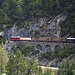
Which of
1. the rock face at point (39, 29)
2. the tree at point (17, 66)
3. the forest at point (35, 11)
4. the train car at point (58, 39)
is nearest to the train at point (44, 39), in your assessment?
the train car at point (58, 39)

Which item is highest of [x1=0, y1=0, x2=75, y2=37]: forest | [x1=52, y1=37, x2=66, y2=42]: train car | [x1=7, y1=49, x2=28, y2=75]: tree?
[x1=0, y1=0, x2=75, y2=37]: forest

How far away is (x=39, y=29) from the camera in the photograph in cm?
11069

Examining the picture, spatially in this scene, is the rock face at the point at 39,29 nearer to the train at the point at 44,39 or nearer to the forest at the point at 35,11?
the forest at the point at 35,11

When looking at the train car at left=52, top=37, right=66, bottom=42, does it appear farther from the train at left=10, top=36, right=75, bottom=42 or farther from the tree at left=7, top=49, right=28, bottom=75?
the tree at left=7, top=49, right=28, bottom=75

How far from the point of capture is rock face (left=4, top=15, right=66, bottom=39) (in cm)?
10719

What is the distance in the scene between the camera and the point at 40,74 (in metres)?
62.5

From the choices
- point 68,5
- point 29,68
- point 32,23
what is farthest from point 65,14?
point 29,68

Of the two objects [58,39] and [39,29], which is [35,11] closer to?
[39,29]

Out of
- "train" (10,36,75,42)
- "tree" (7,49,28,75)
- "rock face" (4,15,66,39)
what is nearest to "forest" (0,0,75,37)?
"rock face" (4,15,66,39)

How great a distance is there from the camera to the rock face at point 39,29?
107 metres

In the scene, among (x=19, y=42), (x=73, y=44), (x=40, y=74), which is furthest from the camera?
(x=19, y=42)

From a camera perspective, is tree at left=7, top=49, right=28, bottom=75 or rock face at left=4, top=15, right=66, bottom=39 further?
rock face at left=4, top=15, right=66, bottom=39

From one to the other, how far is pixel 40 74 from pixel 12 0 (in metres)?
72.5

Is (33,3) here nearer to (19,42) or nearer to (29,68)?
(19,42)
